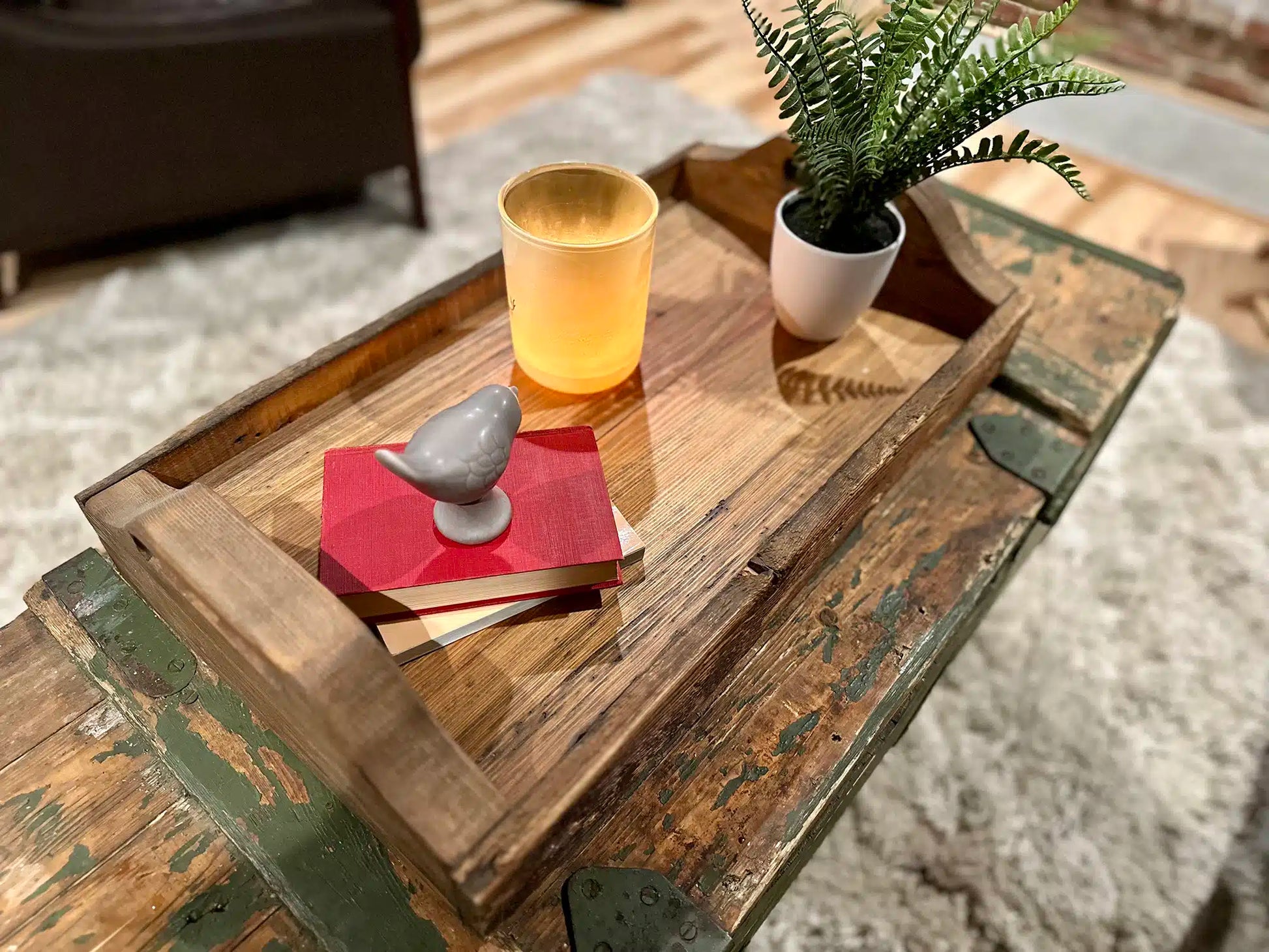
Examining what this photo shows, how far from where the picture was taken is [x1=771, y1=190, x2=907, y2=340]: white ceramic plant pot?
30.4 inches

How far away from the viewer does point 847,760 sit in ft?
2.18

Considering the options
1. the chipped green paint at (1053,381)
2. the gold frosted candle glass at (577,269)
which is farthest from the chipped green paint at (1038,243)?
the gold frosted candle glass at (577,269)

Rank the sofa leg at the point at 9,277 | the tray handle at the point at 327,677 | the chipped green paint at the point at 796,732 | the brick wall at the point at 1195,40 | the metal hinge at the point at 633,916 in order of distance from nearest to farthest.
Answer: the tray handle at the point at 327,677 → the metal hinge at the point at 633,916 → the chipped green paint at the point at 796,732 → the sofa leg at the point at 9,277 → the brick wall at the point at 1195,40

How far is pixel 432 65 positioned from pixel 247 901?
2.19m

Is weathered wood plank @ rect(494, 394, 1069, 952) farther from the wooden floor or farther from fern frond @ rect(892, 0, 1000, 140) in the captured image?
the wooden floor

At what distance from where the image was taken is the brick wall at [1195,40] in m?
2.23

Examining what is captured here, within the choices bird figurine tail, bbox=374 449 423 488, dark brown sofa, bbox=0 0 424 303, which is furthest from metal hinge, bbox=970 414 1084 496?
dark brown sofa, bbox=0 0 424 303

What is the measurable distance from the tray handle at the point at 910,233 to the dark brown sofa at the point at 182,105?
769 millimetres

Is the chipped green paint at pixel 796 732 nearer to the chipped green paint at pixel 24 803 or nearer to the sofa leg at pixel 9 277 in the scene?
the chipped green paint at pixel 24 803

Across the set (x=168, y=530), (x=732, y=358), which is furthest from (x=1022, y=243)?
(x=168, y=530)

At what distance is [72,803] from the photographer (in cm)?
59

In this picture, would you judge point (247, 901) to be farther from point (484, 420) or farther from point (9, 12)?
point (9, 12)

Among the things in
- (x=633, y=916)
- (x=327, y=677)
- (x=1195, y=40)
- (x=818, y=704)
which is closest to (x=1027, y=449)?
(x=818, y=704)

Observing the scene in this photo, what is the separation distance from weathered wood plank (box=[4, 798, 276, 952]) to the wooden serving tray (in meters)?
0.09
